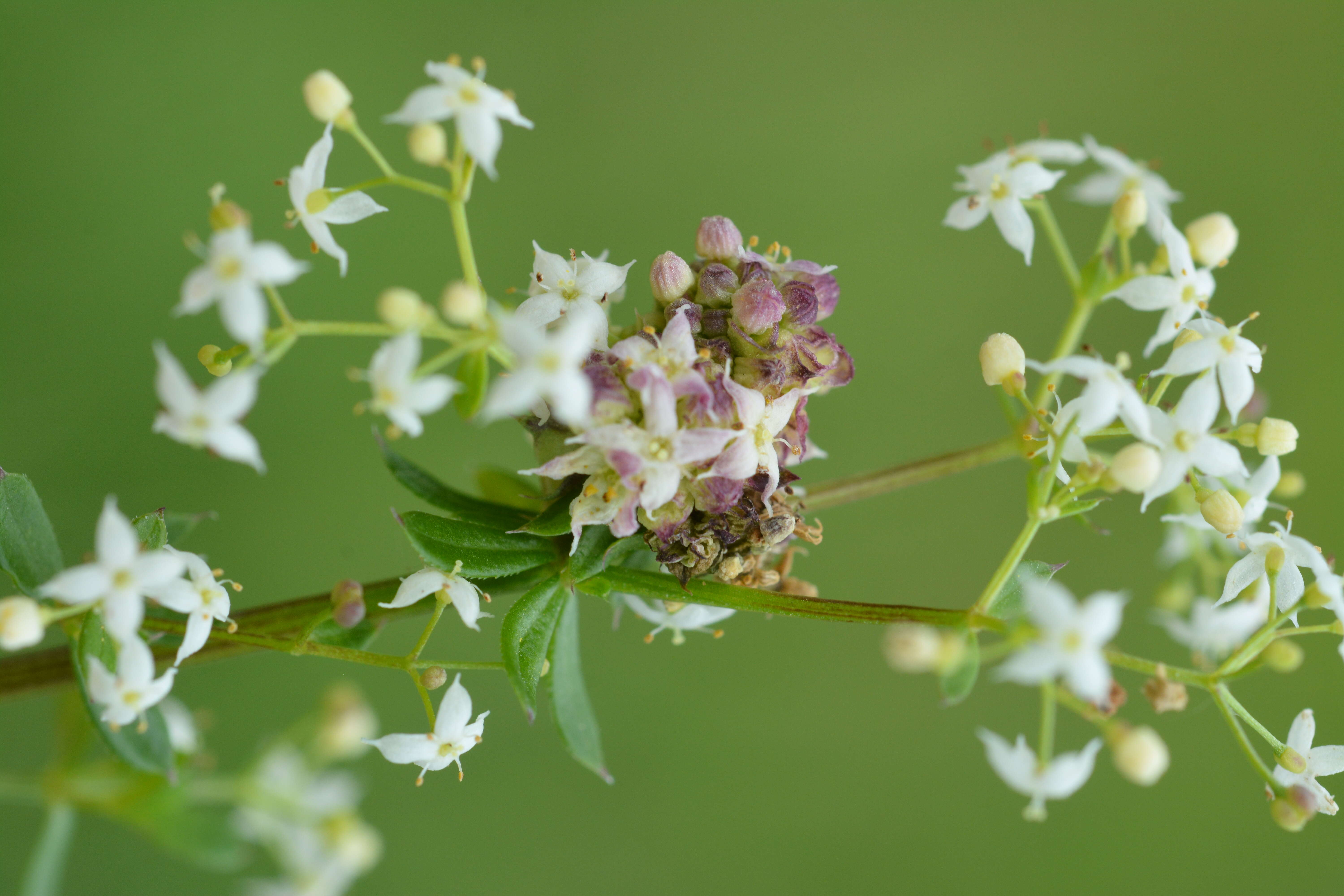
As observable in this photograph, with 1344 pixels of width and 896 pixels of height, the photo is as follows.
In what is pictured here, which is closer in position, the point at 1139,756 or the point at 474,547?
the point at 1139,756

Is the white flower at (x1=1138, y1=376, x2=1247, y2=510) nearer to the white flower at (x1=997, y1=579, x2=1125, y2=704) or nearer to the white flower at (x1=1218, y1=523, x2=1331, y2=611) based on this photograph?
the white flower at (x1=1218, y1=523, x2=1331, y2=611)

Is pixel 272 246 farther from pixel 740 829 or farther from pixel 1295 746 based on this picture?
pixel 740 829

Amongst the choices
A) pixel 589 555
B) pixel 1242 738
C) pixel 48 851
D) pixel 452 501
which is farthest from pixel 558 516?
pixel 48 851

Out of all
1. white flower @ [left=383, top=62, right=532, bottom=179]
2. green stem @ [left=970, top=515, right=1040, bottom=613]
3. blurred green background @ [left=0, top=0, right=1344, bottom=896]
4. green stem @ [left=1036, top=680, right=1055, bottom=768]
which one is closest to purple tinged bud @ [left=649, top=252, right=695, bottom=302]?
white flower @ [left=383, top=62, right=532, bottom=179]

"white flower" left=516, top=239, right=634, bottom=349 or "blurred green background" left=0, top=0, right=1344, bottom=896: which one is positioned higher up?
"white flower" left=516, top=239, right=634, bottom=349

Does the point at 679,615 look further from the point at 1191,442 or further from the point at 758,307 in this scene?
the point at 1191,442

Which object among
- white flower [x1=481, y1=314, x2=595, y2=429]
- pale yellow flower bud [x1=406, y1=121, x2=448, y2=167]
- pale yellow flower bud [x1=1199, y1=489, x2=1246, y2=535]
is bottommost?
pale yellow flower bud [x1=1199, y1=489, x2=1246, y2=535]
